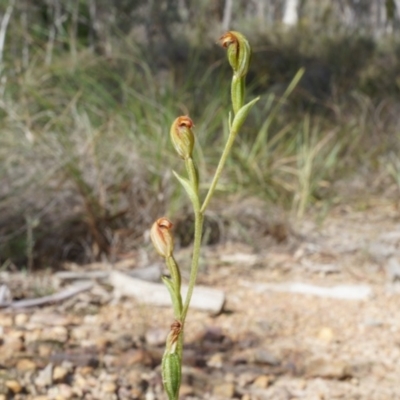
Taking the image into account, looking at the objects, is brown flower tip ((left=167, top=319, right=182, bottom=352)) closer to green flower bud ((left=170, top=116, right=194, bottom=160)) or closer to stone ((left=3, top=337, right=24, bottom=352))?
green flower bud ((left=170, top=116, right=194, bottom=160))

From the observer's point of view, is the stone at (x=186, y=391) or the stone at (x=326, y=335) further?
the stone at (x=326, y=335)

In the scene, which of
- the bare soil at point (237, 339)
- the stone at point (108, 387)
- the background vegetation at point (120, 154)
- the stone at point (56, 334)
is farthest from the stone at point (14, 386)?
the background vegetation at point (120, 154)

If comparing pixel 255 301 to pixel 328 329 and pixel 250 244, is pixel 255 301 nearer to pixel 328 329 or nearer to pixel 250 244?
pixel 328 329

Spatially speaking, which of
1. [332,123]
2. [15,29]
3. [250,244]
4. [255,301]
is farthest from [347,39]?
[255,301]

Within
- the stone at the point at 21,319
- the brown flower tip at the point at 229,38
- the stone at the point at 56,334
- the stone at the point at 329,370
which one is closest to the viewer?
the brown flower tip at the point at 229,38

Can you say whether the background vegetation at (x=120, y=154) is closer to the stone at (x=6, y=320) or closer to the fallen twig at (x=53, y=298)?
the fallen twig at (x=53, y=298)

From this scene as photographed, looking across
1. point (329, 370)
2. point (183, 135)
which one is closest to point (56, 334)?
point (329, 370)

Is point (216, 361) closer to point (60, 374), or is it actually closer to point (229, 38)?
point (60, 374)

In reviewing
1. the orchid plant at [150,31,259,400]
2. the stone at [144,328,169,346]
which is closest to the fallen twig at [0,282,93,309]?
the stone at [144,328,169,346]
